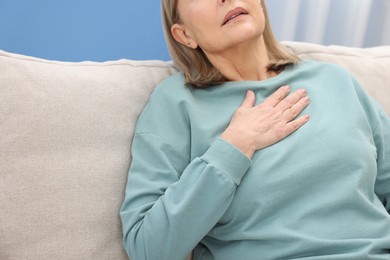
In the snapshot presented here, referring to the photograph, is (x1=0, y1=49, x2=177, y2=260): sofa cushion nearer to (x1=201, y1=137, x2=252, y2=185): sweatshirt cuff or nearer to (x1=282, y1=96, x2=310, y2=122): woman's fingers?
(x1=201, y1=137, x2=252, y2=185): sweatshirt cuff

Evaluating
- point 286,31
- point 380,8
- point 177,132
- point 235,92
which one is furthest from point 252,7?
point 380,8

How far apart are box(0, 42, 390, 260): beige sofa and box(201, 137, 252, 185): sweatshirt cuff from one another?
227 millimetres

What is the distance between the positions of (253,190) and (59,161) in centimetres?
41

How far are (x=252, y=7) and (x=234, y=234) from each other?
534mm

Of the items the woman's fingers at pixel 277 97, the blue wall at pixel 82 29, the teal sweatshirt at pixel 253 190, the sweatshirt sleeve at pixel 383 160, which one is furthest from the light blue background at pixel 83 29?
the sweatshirt sleeve at pixel 383 160

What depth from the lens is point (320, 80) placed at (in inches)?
46.9

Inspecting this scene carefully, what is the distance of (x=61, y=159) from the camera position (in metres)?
1.04

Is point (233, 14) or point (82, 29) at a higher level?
point (233, 14)

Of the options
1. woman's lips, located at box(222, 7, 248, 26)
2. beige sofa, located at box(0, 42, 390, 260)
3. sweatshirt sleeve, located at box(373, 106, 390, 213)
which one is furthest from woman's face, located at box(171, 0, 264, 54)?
sweatshirt sleeve, located at box(373, 106, 390, 213)

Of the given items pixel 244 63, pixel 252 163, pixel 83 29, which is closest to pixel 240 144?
pixel 252 163

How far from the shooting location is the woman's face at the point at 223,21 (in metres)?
1.15

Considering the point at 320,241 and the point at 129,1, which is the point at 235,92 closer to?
the point at 320,241

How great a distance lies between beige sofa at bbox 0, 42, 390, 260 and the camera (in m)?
0.99

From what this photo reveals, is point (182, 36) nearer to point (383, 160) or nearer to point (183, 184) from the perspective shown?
point (183, 184)
